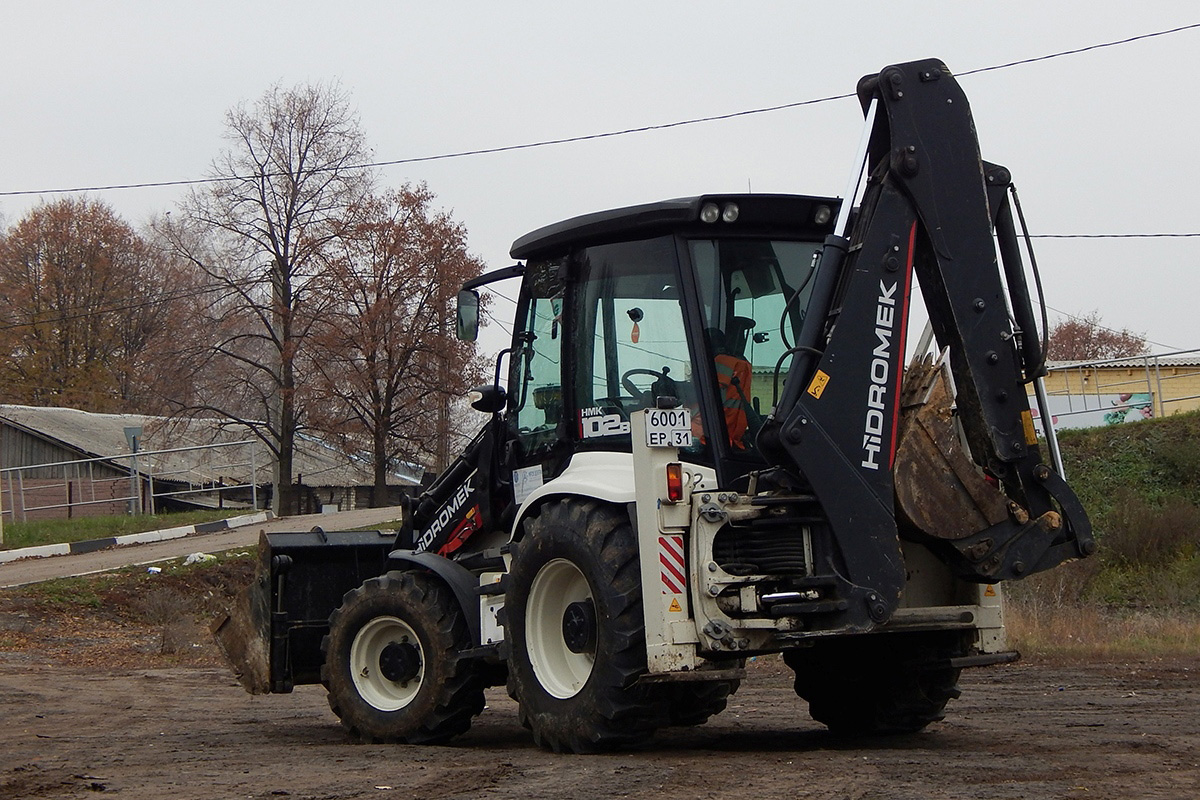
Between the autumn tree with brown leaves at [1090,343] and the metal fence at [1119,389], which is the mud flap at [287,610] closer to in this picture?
the metal fence at [1119,389]

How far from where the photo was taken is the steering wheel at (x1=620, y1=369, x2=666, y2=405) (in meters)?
7.50

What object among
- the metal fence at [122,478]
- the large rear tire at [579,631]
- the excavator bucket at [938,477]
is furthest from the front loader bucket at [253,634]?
the metal fence at [122,478]

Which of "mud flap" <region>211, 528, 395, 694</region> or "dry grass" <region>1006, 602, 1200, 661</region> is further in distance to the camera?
"dry grass" <region>1006, 602, 1200, 661</region>

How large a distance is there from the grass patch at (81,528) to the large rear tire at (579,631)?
2185cm

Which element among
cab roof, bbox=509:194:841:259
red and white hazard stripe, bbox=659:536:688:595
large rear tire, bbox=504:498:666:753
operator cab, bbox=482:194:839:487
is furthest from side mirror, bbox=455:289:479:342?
red and white hazard stripe, bbox=659:536:688:595

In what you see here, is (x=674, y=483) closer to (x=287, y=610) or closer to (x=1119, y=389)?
(x=287, y=610)

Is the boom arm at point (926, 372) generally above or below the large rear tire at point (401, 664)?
above

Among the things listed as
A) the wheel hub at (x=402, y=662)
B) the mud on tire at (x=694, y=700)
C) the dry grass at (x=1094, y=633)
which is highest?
the wheel hub at (x=402, y=662)

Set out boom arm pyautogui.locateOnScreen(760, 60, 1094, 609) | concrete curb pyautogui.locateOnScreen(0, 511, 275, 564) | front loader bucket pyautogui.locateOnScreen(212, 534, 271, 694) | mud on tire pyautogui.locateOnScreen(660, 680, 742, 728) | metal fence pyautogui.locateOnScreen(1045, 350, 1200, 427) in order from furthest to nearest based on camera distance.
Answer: metal fence pyautogui.locateOnScreen(1045, 350, 1200, 427) → concrete curb pyautogui.locateOnScreen(0, 511, 275, 564) → front loader bucket pyautogui.locateOnScreen(212, 534, 271, 694) → mud on tire pyautogui.locateOnScreen(660, 680, 742, 728) → boom arm pyautogui.locateOnScreen(760, 60, 1094, 609)

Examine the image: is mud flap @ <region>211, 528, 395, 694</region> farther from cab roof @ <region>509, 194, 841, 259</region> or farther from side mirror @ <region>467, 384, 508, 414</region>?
cab roof @ <region>509, 194, 841, 259</region>

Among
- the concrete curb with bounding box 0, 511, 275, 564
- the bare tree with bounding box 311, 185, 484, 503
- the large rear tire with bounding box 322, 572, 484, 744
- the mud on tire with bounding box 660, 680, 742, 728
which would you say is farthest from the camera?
the bare tree with bounding box 311, 185, 484, 503

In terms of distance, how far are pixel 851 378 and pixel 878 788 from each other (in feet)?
6.50

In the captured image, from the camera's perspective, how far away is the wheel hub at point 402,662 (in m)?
8.72

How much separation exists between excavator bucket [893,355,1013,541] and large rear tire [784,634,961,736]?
1168mm
